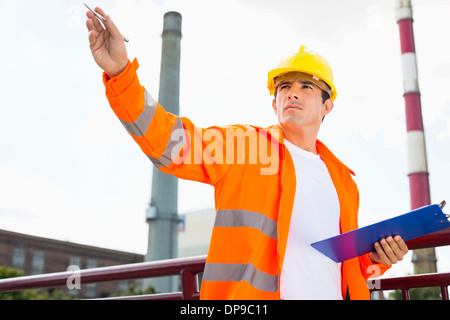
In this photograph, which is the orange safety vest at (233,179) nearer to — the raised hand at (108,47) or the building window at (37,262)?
the raised hand at (108,47)

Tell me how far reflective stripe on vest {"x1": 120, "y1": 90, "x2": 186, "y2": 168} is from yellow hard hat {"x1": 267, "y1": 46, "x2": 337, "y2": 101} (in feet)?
2.25

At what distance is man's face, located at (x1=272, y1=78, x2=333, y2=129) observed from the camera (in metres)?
2.06

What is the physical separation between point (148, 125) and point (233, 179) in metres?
0.36

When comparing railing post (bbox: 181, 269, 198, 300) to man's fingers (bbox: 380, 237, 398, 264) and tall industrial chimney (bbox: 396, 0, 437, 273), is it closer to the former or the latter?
man's fingers (bbox: 380, 237, 398, 264)

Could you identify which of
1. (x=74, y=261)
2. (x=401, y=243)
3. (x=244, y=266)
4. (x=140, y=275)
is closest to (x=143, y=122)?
(x=244, y=266)

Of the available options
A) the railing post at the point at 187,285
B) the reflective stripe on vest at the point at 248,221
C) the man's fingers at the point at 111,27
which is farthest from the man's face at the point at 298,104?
the railing post at the point at 187,285

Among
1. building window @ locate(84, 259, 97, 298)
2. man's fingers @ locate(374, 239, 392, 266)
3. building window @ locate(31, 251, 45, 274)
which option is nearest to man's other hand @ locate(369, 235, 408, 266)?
man's fingers @ locate(374, 239, 392, 266)

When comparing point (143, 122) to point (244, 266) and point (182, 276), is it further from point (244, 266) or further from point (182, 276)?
point (182, 276)

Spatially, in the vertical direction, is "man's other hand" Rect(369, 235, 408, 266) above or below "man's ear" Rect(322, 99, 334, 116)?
below

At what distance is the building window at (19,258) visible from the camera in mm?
32062

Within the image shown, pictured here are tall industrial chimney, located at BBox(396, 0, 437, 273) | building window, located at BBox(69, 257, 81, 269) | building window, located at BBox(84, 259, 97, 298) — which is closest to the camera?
tall industrial chimney, located at BBox(396, 0, 437, 273)
